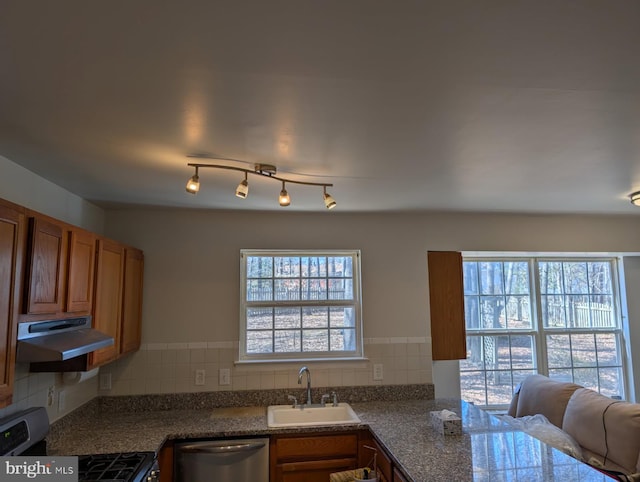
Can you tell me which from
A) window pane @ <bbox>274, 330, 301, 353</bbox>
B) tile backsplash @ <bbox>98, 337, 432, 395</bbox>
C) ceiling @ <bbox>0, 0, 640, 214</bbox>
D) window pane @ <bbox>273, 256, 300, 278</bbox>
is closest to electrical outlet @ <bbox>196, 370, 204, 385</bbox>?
tile backsplash @ <bbox>98, 337, 432, 395</bbox>

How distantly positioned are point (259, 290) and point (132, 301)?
95cm

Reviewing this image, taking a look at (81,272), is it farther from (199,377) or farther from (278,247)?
(278,247)

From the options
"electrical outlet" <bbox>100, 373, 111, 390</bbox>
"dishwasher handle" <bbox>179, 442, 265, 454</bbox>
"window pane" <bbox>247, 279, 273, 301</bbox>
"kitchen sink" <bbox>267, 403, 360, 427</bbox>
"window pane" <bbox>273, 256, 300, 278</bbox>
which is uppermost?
"window pane" <bbox>273, 256, 300, 278</bbox>

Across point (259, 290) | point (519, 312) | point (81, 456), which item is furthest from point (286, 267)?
point (519, 312)

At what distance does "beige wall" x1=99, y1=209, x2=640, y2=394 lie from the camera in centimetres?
329

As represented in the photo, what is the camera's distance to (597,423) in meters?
2.57

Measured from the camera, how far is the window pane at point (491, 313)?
13.2 ft

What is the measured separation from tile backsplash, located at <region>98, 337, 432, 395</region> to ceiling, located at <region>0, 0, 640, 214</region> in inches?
56.1

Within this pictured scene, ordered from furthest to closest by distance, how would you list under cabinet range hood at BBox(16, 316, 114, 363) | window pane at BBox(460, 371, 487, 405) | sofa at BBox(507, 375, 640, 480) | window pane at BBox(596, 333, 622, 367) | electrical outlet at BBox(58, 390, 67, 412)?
window pane at BBox(596, 333, 622, 367) → window pane at BBox(460, 371, 487, 405) → electrical outlet at BBox(58, 390, 67, 412) → sofa at BBox(507, 375, 640, 480) → under cabinet range hood at BBox(16, 316, 114, 363)

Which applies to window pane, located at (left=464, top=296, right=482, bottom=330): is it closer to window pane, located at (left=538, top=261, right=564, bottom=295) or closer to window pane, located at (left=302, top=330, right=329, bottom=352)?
window pane, located at (left=538, top=261, right=564, bottom=295)

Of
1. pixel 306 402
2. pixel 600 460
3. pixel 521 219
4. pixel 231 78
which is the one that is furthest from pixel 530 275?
pixel 231 78

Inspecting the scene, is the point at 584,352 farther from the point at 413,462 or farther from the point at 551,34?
the point at 551,34

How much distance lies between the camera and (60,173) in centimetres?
235

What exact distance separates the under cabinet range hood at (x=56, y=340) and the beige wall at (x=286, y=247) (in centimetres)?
100
